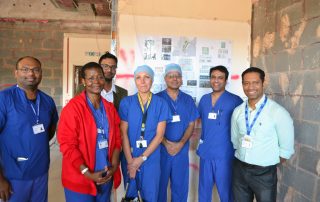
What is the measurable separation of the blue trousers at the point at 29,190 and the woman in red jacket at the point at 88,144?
0.25m

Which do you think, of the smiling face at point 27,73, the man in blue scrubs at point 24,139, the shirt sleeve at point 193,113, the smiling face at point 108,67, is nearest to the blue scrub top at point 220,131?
the shirt sleeve at point 193,113

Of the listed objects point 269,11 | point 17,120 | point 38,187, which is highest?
point 269,11

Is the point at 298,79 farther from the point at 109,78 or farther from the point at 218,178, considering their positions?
the point at 109,78

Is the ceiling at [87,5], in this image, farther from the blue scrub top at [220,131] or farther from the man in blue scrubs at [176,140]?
the blue scrub top at [220,131]

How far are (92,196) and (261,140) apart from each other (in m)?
1.21

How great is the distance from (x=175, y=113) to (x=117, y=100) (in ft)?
1.78

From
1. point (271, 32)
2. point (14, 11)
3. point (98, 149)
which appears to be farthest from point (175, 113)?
point (14, 11)

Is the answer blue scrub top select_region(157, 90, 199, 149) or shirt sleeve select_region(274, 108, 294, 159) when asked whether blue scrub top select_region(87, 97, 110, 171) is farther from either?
shirt sleeve select_region(274, 108, 294, 159)

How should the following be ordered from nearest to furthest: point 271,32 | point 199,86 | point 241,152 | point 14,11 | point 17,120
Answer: point 17,120, point 241,152, point 271,32, point 199,86, point 14,11

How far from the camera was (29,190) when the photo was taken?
175 centimetres

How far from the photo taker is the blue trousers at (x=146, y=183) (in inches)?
81.4

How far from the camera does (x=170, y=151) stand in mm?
2396

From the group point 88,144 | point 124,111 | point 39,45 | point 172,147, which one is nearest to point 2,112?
point 88,144

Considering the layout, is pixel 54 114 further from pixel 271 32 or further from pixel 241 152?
pixel 271 32
